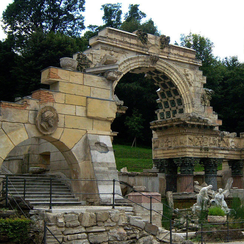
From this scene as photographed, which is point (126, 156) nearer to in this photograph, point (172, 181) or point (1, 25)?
point (172, 181)

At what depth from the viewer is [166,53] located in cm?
2369

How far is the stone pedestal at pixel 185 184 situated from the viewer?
73.9ft

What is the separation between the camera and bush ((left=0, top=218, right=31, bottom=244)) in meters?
10.3

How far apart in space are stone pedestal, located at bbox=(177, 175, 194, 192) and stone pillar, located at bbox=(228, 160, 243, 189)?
451cm

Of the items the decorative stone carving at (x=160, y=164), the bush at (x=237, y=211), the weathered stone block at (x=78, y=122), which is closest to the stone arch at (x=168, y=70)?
the decorative stone carving at (x=160, y=164)

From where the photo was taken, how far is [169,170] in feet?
80.1

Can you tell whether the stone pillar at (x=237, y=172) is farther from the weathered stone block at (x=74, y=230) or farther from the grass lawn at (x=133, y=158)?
the weathered stone block at (x=74, y=230)

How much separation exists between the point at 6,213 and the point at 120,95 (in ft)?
111

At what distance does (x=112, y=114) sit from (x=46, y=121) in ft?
8.52

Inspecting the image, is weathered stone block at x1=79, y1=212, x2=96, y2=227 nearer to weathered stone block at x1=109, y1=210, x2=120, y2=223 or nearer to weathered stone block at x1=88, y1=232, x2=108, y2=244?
weathered stone block at x1=88, y1=232, x2=108, y2=244

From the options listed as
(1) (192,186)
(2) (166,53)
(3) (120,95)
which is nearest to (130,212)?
(1) (192,186)

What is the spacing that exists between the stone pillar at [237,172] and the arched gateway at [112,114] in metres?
0.06

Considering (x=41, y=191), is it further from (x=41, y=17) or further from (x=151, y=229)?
(x=41, y=17)

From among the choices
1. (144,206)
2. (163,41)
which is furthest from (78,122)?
(163,41)
